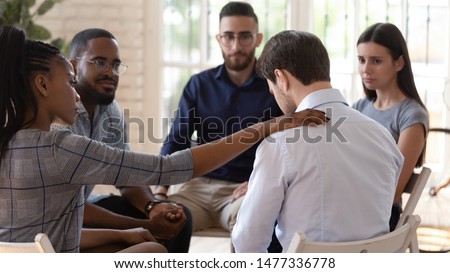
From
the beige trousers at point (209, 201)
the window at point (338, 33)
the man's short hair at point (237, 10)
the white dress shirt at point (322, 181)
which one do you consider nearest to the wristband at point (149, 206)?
the beige trousers at point (209, 201)

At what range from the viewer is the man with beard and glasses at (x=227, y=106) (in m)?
2.83

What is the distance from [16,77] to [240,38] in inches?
61.9

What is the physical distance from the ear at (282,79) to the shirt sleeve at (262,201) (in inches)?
7.2

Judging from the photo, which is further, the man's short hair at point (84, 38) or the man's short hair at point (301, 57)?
the man's short hair at point (84, 38)

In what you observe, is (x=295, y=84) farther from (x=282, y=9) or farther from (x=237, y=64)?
(x=282, y=9)

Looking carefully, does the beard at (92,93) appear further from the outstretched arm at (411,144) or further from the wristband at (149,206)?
the outstretched arm at (411,144)

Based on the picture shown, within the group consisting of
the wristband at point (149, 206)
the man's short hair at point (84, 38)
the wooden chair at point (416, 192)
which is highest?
the man's short hair at point (84, 38)

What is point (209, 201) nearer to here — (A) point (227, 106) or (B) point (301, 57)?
(A) point (227, 106)

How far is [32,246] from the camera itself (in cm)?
138

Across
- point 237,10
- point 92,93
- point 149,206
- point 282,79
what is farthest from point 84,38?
point 282,79

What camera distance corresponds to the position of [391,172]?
5.34 feet

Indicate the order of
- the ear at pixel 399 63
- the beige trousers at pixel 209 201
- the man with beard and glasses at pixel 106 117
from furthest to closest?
the beige trousers at pixel 209 201, the ear at pixel 399 63, the man with beard and glasses at pixel 106 117

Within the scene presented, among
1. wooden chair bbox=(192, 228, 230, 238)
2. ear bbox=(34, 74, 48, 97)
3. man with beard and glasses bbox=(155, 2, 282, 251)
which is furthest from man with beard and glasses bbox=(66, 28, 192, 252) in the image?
ear bbox=(34, 74, 48, 97)
